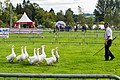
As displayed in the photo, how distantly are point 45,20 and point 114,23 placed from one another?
24.6 metres

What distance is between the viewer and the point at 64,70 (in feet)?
49.4

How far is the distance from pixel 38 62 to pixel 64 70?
6.10 ft

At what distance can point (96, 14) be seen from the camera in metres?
165

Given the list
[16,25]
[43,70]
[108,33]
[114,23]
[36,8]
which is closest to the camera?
[43,70]

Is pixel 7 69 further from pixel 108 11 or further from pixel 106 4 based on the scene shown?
pixel 106 4

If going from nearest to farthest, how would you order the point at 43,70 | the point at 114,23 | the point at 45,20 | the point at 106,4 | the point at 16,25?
the point at 43,70 < the point at 16,25 < the point at 45,20 < the point at 114,23 < the point at 106,4

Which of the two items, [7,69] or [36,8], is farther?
[36,8]

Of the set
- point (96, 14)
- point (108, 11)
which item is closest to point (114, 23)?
point (108, 11)

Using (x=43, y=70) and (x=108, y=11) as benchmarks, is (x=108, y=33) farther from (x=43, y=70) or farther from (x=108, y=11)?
(x=108, y=11)

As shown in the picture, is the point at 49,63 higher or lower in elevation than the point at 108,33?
lower

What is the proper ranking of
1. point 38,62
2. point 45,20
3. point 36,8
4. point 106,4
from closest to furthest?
point 38,62, point 45,20, point 36,8, point 106,4

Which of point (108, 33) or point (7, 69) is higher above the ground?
point (108, 33)

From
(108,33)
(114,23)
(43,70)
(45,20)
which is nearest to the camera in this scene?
(43,70)

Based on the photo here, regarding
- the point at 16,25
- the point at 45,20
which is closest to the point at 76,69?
the point at 16,25
